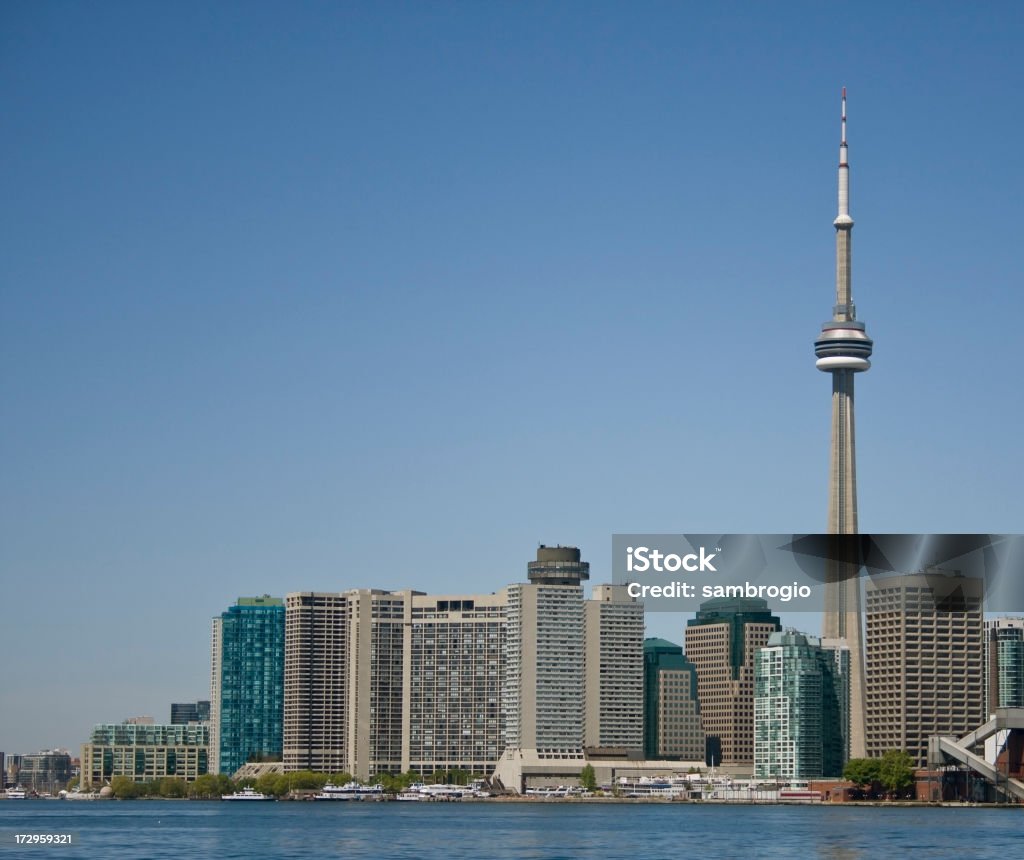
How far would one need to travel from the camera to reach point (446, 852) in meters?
114

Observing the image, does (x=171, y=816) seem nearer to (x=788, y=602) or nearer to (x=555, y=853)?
(x=555, y=853)

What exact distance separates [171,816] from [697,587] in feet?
418

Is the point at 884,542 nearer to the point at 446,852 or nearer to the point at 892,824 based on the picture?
the point at 892,824

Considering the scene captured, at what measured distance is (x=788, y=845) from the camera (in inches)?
4779

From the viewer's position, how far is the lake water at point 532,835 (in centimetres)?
11225

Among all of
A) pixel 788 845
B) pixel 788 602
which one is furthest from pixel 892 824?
pixel 788 602

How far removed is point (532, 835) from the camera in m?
139

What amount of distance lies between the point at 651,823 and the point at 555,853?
5778 centimetres

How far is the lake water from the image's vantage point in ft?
368

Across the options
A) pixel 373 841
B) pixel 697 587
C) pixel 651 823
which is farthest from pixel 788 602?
pixel 651 823

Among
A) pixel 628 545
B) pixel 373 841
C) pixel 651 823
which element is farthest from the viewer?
pixel 651 823

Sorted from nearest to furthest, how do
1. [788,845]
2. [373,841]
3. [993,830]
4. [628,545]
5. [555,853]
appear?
[628,545] → [555,853] → [788,845] → [373,841] → [993,830]

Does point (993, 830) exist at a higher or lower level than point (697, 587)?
lower

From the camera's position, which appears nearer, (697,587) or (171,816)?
(697,587)
